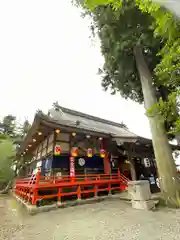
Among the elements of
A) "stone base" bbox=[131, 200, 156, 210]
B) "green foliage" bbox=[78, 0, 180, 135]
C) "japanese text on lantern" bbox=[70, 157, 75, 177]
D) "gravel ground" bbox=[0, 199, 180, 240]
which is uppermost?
"green foliage" bbox=[78, 0, 180, 135]

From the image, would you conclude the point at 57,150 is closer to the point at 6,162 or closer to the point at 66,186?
the point at 66,186

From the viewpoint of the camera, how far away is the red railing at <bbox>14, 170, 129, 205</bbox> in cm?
661

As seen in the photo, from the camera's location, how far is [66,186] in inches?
288

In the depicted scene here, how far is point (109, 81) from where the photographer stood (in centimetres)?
1244

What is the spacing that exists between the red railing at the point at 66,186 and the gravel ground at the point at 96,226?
125 centimetres

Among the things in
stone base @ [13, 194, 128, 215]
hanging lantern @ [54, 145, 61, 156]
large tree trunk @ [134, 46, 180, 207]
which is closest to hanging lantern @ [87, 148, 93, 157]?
hanging lantern @ [54, 145, 61, 156]

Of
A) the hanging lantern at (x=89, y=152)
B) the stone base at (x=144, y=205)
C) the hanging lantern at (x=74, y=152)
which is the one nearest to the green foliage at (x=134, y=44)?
the stone base at (x=144, y=205)

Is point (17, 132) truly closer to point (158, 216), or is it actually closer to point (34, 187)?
point (34, 187)

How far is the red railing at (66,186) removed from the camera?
661cm

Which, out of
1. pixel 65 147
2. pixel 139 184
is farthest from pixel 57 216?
pixel 65 147

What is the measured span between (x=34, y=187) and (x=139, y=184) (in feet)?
14.8

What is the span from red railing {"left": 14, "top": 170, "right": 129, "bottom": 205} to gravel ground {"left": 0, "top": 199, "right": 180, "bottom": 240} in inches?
49.2

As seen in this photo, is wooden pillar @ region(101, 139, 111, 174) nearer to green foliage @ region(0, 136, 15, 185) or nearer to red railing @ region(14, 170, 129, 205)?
red railing @ region(14, 170, 129, 205)

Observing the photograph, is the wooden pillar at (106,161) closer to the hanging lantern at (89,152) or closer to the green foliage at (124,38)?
the hanging lantern at (89,152)
